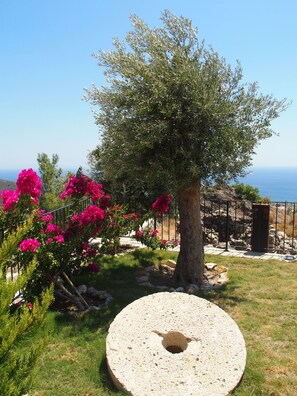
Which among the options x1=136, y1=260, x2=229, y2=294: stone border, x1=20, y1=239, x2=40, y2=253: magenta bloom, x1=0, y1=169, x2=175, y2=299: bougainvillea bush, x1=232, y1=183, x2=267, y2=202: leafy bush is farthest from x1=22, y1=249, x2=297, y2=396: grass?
x1=232, y1=183, x2=267, y2=202: leafy bush

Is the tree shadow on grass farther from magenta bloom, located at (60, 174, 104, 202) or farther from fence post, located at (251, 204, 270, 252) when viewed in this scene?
fence post, located at (251, 204, 270, 252)

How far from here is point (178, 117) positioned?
263 inches

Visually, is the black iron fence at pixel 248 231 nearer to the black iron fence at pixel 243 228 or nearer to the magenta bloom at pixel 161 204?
the black iron fence at pixel 243 228

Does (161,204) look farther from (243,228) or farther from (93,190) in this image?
(243,228)

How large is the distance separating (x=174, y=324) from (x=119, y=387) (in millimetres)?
1041

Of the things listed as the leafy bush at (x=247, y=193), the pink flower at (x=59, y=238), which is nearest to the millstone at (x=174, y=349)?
the pink flower at (x=59, y=238)

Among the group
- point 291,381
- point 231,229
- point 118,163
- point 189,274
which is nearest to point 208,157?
point 118,163

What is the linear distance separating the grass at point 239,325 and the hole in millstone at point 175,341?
767 mm

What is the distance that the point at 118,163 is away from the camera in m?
7.57

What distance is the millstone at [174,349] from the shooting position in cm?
413

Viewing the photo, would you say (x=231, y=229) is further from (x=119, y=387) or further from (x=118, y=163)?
(x=119, y=387)

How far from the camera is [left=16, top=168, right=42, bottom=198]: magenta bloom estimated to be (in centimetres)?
583

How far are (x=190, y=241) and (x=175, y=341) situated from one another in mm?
3226

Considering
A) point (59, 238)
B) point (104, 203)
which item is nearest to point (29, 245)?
point (59, 238)
